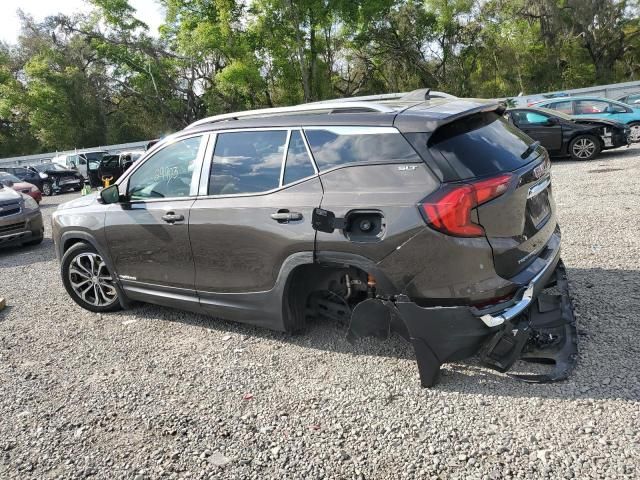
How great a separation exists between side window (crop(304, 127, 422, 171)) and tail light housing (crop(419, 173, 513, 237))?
0.28m

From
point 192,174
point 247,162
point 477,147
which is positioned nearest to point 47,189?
point 192,174

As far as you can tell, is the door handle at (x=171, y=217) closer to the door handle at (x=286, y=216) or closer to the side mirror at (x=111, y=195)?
the side mirror at (x=111, y=195)

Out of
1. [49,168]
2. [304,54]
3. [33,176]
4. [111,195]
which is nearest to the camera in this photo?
[111,195]

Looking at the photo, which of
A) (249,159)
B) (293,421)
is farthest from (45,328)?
Answer: (293,421)

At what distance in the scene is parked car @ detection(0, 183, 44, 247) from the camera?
8398 mm

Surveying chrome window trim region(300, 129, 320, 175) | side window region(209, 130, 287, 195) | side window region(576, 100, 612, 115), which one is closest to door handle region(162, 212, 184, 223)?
side window region(209, 130, 287, 195)

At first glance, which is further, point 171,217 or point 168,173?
point 168,173

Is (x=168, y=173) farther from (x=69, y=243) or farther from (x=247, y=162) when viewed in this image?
(x=69, y=243)

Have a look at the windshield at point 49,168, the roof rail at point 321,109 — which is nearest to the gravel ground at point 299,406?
the roof rail at point 321,109

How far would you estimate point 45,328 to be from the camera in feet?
15.8

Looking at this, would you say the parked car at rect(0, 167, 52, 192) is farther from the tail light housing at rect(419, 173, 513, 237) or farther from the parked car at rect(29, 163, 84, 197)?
the tail light housing at rect(419, 173, 513, 237)

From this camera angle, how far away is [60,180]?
21078 millimetres

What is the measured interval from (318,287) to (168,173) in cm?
168

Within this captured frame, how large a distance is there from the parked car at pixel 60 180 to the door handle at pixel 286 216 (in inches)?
811
